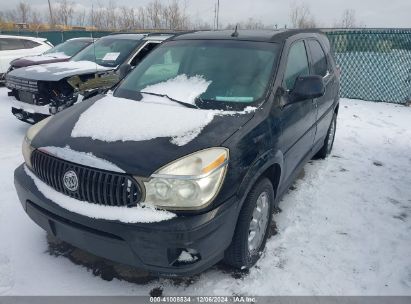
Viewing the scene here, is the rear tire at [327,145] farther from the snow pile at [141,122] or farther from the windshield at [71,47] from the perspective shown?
the windshield at [71,47]

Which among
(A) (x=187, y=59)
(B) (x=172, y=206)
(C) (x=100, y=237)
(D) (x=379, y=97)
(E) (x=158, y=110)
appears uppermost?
(A) (x=187, y=59)

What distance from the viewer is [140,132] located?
2250 mm

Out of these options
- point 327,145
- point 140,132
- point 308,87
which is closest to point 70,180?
point 140,132

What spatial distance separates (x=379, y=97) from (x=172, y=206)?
9631 mm

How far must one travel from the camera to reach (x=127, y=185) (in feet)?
6.48

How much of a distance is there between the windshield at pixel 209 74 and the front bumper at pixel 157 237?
0.99m

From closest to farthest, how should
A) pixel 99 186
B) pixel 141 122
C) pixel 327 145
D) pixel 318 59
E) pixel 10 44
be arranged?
pixel 99 186
pixel 141 122
pixel 318 59
pixel 327 145
pixel 10 44

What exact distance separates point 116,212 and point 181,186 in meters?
0.42

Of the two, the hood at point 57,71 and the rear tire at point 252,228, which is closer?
the rear tire at point 252,228


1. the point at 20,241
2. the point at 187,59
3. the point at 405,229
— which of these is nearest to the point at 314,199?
the point at 405,229

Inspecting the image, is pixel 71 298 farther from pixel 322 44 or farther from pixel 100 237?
pixel 322 44

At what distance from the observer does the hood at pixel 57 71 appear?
205 inches

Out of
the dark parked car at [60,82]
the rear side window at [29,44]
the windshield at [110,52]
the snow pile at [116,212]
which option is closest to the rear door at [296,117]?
the snow pile at [116,212]

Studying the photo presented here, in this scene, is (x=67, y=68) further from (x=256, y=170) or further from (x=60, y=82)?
→ (x=256, y=170)
